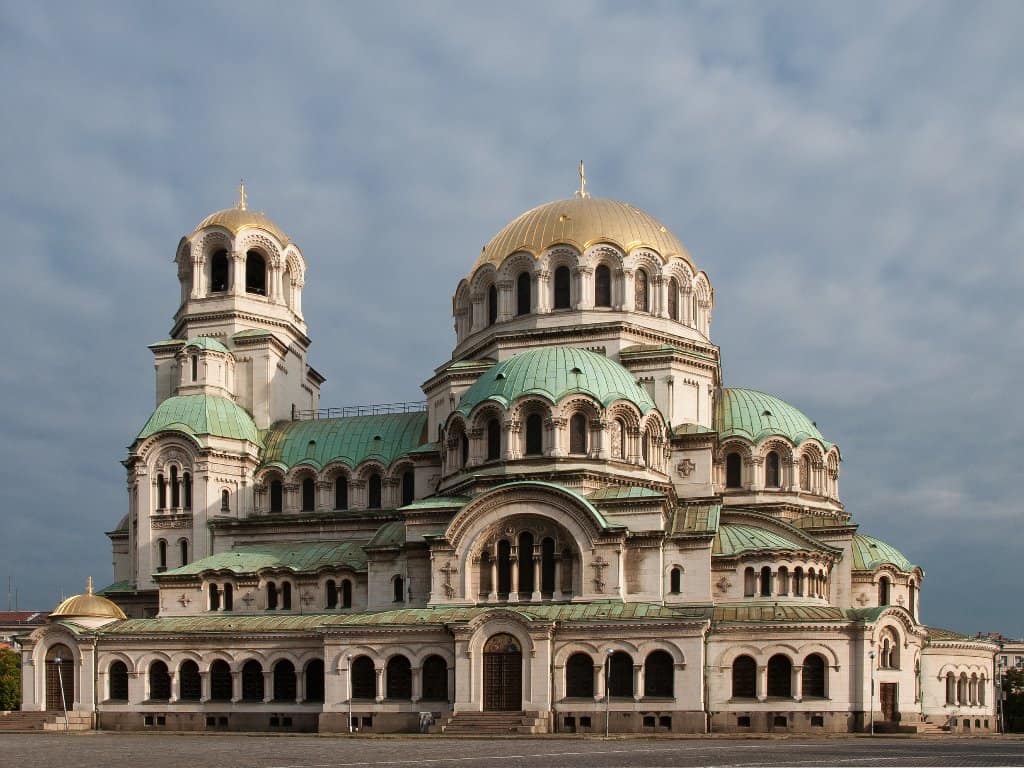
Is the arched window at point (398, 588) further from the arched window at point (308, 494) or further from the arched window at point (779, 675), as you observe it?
the arched window at point (779, 675)

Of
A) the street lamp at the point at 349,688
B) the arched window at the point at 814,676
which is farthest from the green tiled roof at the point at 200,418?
the arched window at the point at 814,676

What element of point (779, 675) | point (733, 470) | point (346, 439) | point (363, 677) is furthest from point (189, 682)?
point (733, 470)

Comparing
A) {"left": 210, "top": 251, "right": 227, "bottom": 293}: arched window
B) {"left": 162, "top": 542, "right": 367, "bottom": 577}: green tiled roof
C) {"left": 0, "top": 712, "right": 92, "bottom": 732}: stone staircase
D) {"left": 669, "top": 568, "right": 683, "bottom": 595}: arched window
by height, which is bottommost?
{"left": 0, "top": 712, "right": 92, "bottom": 732}: stone staircase

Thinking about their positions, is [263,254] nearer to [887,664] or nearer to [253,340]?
[253,340]

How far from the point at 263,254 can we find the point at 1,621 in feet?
266

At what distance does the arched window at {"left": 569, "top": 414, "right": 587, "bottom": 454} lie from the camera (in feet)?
187

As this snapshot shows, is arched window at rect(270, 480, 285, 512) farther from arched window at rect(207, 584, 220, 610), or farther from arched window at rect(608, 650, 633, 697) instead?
arched window at rect(608, 650, 633, 697)

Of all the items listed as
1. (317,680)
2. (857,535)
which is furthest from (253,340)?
(857,535)

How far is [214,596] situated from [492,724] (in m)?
17.3

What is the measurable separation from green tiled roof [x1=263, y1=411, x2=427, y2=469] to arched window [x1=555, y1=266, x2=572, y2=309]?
8.85 metres

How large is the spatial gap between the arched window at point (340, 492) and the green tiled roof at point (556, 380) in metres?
10.1

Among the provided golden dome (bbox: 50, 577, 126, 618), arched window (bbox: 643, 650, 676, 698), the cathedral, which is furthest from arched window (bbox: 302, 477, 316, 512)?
arched window (bbox: 643, 650, 676, 698)

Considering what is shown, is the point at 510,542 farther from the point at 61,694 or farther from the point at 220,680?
the point at 61,694

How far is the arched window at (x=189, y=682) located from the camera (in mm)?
57938
